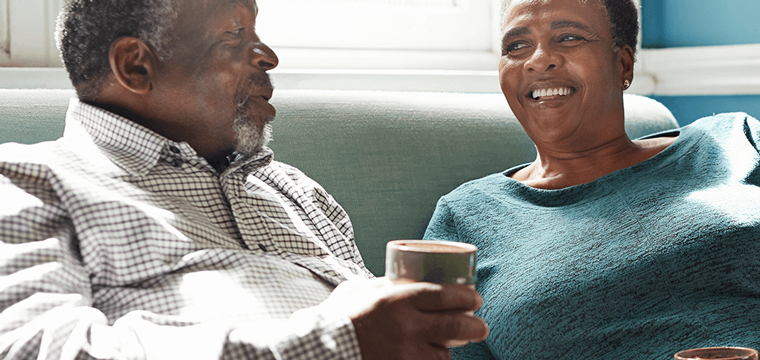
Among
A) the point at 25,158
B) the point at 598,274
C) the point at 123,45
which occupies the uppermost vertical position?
the point at 123,45

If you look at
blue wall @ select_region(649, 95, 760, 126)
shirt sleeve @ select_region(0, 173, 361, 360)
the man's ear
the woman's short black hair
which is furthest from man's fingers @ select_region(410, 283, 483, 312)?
blue wall @ select_region(649, 95, 760, 126)

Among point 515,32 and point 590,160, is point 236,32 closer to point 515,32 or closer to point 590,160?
point 515,32

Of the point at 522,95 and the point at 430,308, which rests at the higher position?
the point at 522,95

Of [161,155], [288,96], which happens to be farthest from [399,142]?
[161,155]

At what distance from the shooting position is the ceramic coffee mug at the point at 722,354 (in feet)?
1.94

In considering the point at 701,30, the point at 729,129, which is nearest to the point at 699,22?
the point at 701,30

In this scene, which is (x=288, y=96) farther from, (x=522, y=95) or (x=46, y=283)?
(x=46, y=283)

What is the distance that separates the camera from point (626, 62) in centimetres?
146

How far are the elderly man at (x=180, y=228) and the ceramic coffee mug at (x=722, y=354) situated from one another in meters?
0.19

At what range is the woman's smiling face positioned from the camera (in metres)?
1.38

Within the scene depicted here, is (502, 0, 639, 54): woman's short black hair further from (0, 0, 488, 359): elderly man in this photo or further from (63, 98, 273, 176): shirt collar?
(63, 98, 273, 176): shirt collar

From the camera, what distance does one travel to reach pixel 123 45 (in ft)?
3.44

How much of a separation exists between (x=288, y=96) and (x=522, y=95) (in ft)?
1.63

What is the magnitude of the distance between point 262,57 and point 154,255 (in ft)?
→ 1.28
